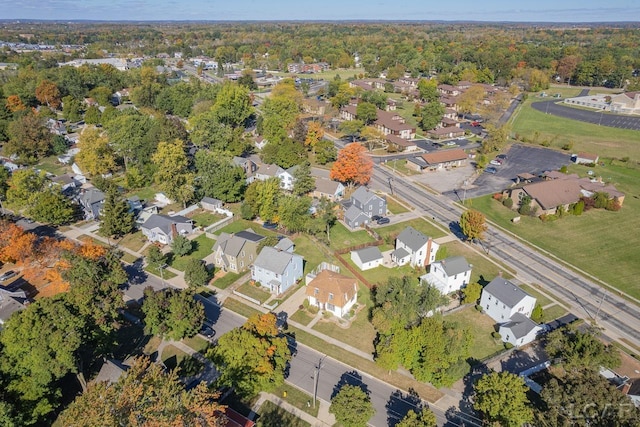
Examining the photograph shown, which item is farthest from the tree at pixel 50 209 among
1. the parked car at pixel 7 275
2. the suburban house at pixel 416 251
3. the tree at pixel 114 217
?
the suburban house at pixel 416 251

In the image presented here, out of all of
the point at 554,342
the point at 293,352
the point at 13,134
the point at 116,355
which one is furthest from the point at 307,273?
the point at 13,134

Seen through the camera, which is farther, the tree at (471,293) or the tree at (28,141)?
the tree at (28,141)

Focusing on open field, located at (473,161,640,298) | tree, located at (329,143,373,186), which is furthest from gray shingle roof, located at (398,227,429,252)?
tree, located at (329,143,373,186)

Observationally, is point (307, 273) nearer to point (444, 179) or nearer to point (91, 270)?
Result: point (91, 270)

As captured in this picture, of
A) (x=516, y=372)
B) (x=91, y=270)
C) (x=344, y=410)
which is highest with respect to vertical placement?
(x=91, y=270)

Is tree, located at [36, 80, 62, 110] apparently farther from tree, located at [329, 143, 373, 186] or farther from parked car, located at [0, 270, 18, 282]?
tree, located at [329, 143, 373, 186]

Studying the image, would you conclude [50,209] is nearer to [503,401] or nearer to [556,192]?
[503,401]

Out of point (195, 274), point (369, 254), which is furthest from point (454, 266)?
point (195, 274)

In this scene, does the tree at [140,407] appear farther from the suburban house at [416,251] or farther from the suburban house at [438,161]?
the suburban house at [438,161]
